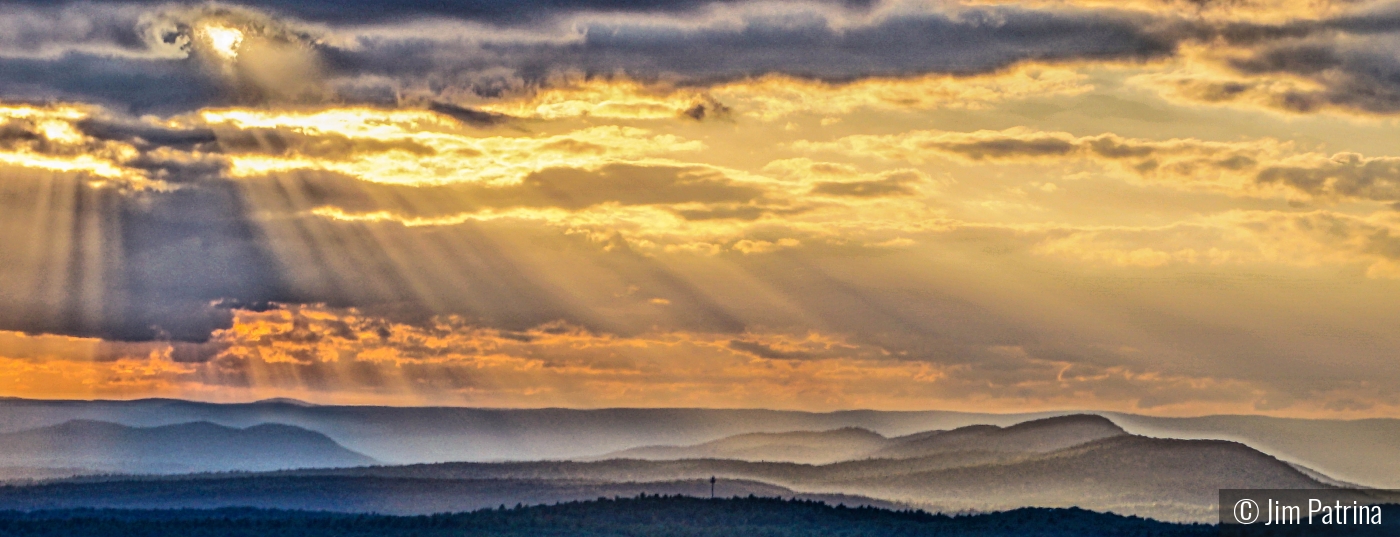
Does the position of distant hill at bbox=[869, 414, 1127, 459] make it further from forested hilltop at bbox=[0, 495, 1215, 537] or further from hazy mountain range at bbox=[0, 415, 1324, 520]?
forested hilltop at bbox=[0, 495, 1215, 537]

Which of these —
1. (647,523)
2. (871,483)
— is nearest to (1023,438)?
(871,483)

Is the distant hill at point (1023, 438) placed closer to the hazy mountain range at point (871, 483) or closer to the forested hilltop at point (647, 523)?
the hazy mountain range at point (871, 483)

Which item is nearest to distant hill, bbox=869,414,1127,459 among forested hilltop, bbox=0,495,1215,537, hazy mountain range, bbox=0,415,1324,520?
hazy mountain range, bbox=0,415,1324,520

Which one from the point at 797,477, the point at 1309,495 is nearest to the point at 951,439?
the point at 797,477

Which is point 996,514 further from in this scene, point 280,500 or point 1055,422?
point 1055,422

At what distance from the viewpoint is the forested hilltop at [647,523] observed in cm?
8212

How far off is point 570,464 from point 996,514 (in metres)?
98.6

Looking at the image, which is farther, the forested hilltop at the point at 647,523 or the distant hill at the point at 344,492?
the distant hill at the point at 344,492

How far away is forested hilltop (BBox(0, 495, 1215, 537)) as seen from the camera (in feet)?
269

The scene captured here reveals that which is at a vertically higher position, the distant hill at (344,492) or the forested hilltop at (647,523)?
the distant hill at (344,492)

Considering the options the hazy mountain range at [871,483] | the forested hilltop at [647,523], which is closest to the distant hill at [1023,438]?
the hazy mountain range at [871,483]

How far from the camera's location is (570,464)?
586 ft

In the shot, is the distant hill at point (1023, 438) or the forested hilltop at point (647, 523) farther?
the distant hill at point (1023, 438)

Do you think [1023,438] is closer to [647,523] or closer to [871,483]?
[871,483]
